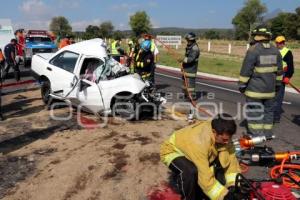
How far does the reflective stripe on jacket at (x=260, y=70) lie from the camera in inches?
259

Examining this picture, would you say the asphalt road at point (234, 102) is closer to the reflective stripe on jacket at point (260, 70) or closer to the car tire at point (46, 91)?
the reflective stripe on jacket at point (260, 70)

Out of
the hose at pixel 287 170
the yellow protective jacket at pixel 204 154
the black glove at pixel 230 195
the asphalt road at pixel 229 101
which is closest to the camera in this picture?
the black glove at pixel 230 195

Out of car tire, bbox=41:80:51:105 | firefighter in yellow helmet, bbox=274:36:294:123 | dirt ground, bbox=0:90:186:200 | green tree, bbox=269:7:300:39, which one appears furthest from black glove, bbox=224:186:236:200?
green tree, bbox=269:7:300:39

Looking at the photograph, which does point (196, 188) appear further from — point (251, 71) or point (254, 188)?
point (251, 71)

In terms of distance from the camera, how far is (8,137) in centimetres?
823

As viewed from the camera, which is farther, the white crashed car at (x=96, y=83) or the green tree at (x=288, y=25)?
the green tree at (x=288, y=25)

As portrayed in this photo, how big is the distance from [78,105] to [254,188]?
668 cm

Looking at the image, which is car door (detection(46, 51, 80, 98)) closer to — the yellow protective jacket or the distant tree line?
the yellow protective jacket

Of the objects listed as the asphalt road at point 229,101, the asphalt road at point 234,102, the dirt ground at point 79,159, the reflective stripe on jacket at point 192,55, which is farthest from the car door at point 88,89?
the asphalt road at point 234,102

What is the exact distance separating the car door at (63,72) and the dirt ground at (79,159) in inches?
32.2

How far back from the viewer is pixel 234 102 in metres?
12.4

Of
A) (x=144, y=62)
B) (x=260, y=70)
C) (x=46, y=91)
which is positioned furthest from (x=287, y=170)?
(x=46, y=91)

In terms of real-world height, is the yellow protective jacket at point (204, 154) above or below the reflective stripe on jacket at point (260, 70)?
below

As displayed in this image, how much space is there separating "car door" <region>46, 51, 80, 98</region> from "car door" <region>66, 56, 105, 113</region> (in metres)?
0.17
